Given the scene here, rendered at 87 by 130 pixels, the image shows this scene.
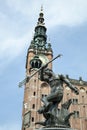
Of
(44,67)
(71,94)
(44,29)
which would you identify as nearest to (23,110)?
(71,94)

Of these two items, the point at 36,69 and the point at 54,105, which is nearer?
the point at 54,105

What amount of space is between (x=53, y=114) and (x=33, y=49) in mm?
52835

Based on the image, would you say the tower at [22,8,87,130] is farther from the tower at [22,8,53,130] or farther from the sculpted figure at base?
the sculpted figure at base

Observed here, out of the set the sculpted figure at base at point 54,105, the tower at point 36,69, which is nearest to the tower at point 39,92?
the tower at point 36,69

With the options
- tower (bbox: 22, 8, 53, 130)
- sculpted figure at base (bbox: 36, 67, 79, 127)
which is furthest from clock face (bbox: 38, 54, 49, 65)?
sculpted figure at base (bbox: 36, 67, 79, 127)

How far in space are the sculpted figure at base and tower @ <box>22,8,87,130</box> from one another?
36.9 meters

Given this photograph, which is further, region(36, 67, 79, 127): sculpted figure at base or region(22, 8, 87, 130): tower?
region(22, 8, 87, 130): tower

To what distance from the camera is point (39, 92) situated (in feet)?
169

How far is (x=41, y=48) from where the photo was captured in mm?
62406

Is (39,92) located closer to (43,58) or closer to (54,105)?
(43,58)

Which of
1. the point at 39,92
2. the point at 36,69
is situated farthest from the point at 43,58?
the point at 39,92

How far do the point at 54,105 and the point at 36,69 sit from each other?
45.4 metres

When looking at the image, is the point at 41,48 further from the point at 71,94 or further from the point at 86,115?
the point at 86,115

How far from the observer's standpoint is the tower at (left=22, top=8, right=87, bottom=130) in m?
49.9
